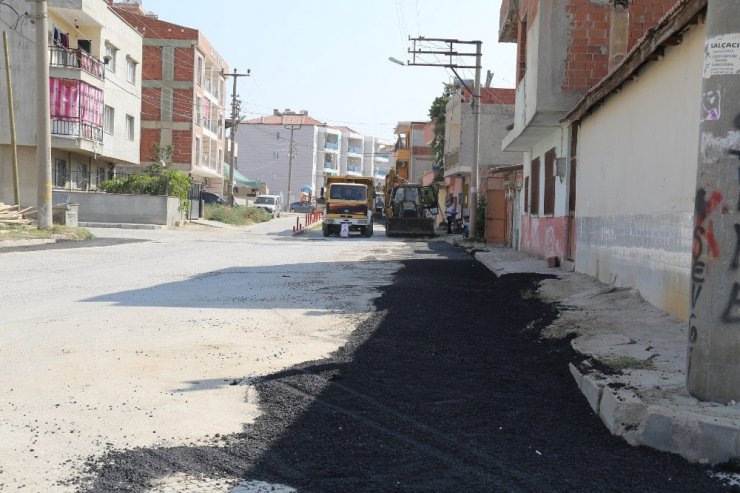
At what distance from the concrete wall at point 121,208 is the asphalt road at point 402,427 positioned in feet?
90.6

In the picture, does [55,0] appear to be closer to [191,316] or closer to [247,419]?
[191,316]

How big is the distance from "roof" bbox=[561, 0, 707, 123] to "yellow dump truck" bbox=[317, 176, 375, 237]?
25975 mm

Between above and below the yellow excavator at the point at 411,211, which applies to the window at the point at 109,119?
above

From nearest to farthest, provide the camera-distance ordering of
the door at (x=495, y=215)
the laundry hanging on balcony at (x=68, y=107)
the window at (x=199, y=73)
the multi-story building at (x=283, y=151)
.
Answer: the door at (x=495, y=215), the laundry hanging on balcony at (x=68, y=107), the window at (x=199, y=73), the multi-story building at (x=283, y=151)

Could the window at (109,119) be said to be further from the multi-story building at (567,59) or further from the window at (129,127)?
the multi-story building at (567,59)

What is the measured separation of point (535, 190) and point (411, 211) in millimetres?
18611

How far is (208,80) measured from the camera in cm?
6694

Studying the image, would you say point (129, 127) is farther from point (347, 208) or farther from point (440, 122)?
point (440, 122)

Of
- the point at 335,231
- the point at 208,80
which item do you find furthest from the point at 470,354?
the point at 208,80

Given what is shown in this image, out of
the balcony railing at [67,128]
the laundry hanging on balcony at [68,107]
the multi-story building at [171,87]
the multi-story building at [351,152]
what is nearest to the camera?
the balcony railing at [67,128]

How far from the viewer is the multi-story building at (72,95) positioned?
36.3 metres

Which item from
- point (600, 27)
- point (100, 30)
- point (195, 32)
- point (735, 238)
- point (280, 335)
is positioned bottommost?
point (280, 335)

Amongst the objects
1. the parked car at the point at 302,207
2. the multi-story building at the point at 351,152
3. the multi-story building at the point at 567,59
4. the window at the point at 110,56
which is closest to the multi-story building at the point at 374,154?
the multi-story building at the point at 351,152

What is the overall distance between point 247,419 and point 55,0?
Answer: 36.3 m
